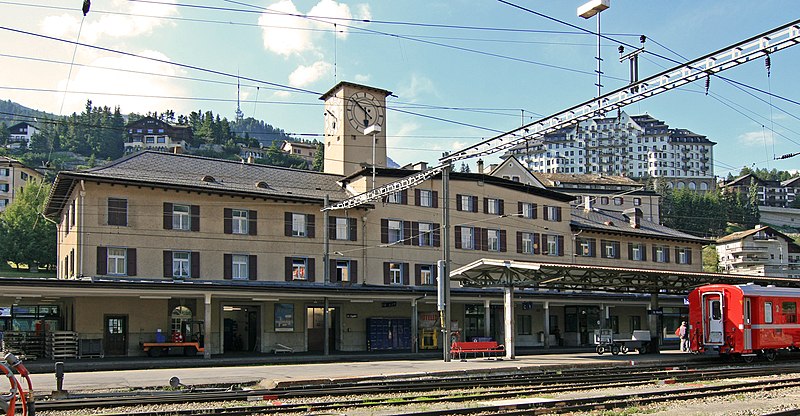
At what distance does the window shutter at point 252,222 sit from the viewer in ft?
136

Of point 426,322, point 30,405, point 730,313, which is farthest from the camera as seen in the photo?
point 426,322

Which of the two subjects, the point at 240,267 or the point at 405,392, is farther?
the point at 240,267

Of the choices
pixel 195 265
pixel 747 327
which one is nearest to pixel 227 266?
pixel 195 265

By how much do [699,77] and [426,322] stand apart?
27.7 metres

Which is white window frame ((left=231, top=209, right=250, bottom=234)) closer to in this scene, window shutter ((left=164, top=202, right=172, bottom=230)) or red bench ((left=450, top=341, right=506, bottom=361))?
window shutter ((left=164, top=202, right=172, bottom=230))

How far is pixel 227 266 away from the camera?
40.3m

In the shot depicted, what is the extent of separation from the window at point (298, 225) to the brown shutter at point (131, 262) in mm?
8896

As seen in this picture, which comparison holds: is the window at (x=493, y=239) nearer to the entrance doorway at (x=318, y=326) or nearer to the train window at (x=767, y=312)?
the entrance doorway at (x=318, y=326)

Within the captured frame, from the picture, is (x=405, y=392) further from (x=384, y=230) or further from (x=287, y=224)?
(x=384, y=230)

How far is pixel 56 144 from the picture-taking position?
6836 inches

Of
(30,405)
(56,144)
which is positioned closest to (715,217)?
(30,405)

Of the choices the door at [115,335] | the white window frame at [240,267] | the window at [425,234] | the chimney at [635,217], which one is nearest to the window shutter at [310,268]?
the white window frame at [240,267]

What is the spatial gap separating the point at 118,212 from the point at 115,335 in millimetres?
6069

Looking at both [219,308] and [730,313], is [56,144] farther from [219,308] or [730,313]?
[730,313]
